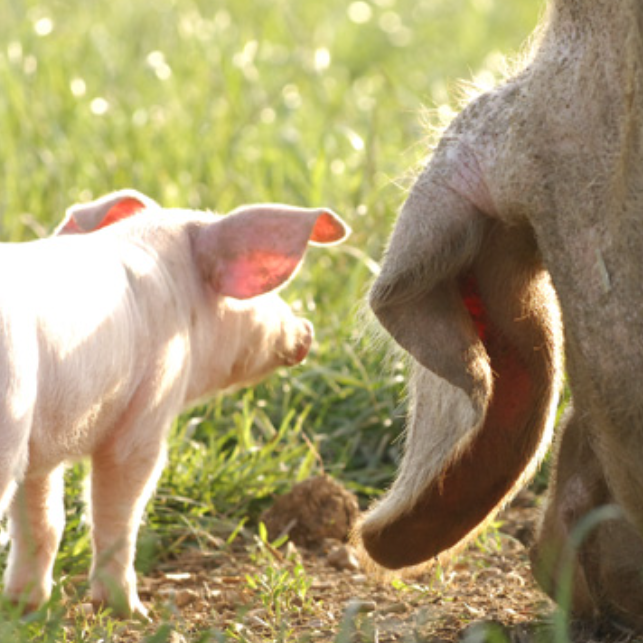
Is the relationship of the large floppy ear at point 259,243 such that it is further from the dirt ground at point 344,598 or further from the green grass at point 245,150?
the dirt ground at point 344,598

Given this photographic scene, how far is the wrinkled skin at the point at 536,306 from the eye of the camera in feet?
9.88

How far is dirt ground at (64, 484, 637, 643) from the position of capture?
3.55 metres

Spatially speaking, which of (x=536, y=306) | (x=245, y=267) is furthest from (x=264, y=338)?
(x=536, y=306)

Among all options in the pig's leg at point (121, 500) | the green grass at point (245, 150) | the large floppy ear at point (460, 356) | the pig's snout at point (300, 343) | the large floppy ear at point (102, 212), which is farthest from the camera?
the green grass at point (245, 150)

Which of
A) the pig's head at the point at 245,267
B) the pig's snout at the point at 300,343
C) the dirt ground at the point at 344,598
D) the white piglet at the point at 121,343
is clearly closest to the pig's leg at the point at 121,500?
the white piglet at the point at 121,343

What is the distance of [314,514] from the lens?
4566mm

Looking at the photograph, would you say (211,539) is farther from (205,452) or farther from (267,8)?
(267,8)

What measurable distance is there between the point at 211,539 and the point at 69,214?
896 mm

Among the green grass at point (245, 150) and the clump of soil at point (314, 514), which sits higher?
the green grass at point (245, 150)

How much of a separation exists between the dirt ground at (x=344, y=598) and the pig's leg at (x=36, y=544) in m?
0.26

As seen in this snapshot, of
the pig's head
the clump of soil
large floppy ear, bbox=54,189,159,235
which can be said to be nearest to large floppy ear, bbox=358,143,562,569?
the pig's head

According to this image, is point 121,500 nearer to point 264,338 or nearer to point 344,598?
point 344,598

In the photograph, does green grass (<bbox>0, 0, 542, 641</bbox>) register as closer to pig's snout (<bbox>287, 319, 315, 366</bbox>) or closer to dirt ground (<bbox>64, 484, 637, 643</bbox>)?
dirt ground (<bbox>64, 484, 637, 643</bbox>)

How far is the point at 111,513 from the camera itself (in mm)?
3988
